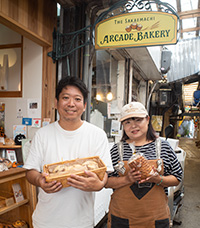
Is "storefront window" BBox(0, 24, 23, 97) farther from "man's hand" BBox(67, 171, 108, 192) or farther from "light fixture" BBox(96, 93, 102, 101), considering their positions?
"man's hand" BBox(67, 171, 108, 192)

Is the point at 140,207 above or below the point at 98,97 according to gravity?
below

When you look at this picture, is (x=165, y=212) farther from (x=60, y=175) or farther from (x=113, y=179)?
(x=60, y=175)

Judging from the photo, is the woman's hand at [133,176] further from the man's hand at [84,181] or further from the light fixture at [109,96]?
the light fixture at [109,96]

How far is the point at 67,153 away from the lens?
150 centimetres

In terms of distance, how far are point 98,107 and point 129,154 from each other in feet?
9.30

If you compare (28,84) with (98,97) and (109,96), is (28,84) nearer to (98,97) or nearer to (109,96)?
(98,97)

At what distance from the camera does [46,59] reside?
3.11 meters

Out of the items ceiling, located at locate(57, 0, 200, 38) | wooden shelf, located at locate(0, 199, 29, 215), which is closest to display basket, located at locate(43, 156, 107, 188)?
wooden shelf, located at locate(0, 199, 29, 215)

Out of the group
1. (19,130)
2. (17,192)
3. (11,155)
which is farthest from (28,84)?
(17,192)

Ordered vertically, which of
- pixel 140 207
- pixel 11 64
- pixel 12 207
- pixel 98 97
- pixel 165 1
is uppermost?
pixel 165 1

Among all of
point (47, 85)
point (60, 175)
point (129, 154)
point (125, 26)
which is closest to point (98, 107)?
point (47, 85)

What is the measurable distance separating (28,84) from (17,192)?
1704 mm

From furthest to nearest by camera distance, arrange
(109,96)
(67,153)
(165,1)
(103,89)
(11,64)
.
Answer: (165,1) → (109,96) → (103,89) → (11,64) → (67,153)

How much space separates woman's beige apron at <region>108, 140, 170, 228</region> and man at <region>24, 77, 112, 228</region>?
1.02 ft
